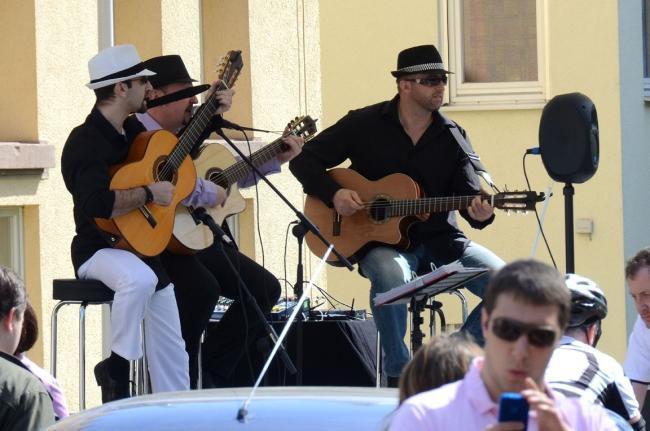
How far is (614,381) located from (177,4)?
6313 millimetres

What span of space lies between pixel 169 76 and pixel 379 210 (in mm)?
1215

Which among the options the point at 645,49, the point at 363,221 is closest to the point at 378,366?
the point at 363,221

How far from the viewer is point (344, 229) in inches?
292

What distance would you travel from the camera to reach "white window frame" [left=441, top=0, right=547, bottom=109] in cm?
1589

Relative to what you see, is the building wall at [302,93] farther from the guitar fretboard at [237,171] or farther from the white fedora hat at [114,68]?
the white fedora hat at [114,68]

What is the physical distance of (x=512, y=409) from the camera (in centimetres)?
278

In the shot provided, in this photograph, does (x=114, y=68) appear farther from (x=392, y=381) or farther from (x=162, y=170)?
(x=392, y=381)

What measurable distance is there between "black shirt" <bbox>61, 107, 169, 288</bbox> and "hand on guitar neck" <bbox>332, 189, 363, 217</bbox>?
1.26 meters

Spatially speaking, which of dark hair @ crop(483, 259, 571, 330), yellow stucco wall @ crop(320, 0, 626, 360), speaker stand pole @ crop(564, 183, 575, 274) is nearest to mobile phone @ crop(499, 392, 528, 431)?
Result: dark hair @ crop(483, 259, 571, 330)

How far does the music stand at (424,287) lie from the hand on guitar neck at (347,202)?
812mm

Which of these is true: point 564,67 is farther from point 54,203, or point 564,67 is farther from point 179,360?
point 179,360

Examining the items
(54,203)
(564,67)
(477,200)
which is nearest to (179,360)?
(477,200)

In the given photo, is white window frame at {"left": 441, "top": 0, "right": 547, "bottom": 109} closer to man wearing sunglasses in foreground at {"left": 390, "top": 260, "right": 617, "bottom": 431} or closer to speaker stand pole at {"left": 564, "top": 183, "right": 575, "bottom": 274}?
speaker stand pole at {"left": 564, "top": 183, "right": 575, "bottom": 274}

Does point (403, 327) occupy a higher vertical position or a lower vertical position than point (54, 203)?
lower
